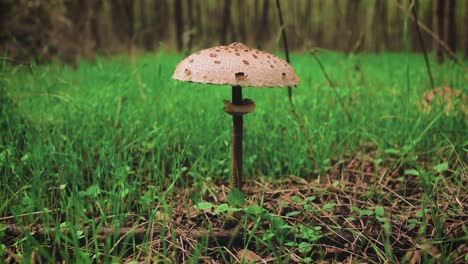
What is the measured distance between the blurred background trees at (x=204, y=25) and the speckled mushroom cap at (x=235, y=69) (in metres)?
2.32

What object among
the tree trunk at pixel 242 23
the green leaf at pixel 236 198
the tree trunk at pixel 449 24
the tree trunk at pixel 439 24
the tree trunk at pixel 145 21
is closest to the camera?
the green leaf at pixel 236 198

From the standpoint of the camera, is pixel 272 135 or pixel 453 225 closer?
pixel 453 225

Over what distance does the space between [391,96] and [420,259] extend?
9.71 feet

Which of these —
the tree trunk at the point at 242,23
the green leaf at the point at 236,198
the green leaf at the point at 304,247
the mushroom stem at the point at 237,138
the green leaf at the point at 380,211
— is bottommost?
the green leaf at the point at 304,247

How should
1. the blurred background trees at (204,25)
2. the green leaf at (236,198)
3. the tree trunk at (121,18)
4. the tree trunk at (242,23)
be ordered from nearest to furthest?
the green leaf at (236,198) → the blurred background trees at (204,25) → the tree trunk at (121,18) → the tree trunk at (242,23)

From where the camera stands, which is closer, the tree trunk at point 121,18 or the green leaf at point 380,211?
the green leaf at point 380,211

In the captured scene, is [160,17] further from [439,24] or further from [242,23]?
[439,24]

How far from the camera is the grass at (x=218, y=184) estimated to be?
5.44ft

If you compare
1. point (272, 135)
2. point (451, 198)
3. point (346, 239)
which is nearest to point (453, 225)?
point (451, 198)

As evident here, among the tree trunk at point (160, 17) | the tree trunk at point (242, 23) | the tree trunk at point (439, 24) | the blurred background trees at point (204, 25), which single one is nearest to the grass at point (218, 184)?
the blurred background trees at point (204, 25)

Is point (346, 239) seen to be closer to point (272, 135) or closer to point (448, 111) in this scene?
point (272, 135)

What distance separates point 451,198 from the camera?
79.7 inches

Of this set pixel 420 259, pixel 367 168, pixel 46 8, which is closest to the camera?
pixel 420 259

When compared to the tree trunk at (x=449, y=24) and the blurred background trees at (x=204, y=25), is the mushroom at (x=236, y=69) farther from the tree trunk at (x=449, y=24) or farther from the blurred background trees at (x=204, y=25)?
the tree trunk at (x=449, y=24)
